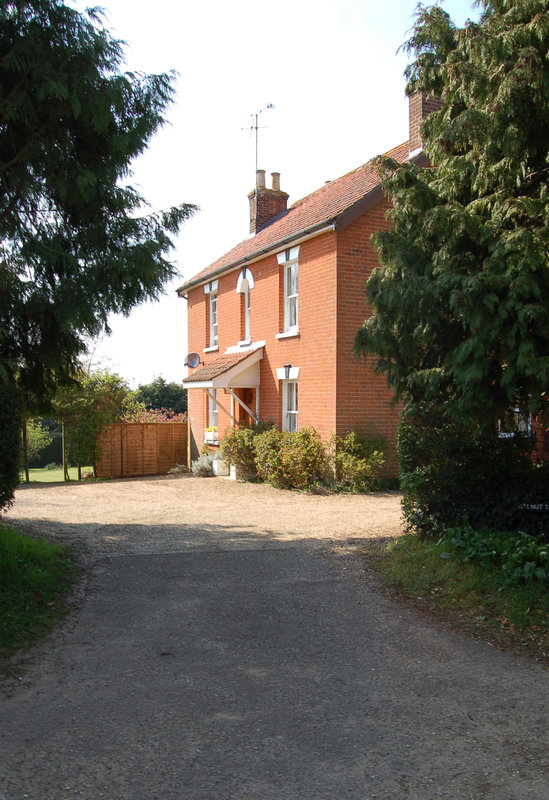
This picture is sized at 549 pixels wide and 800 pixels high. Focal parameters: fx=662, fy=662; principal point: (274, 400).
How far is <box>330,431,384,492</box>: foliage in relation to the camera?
14219 mm

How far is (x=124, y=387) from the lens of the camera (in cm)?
2106

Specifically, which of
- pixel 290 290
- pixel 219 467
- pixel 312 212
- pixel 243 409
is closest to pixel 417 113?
pixel 312 212

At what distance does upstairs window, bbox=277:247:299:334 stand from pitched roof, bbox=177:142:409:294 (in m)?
0.41

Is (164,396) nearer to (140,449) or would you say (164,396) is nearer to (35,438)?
(35,438)

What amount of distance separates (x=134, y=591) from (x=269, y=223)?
1632cm

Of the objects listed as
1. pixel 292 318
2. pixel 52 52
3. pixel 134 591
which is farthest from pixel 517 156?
pixel 292 318

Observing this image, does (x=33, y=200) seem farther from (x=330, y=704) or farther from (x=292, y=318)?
(x=292, y=318)

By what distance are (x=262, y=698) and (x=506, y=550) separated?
3282mm

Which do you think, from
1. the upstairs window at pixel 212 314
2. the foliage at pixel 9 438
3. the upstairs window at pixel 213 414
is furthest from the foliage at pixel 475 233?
the upstairs window at pixel 212 314

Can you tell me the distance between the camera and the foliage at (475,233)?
5961 millimetres

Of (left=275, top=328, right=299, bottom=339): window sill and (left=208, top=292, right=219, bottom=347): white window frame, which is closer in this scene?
(left=275, top=328, right=299, bottom=339): window sill

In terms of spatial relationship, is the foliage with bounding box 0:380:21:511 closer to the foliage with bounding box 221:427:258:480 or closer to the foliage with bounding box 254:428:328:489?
the foliage with bounding box 254:428:328:489

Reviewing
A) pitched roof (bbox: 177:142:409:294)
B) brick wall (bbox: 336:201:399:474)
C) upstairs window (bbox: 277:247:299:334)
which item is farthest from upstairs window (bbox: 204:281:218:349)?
brick wall (bbox: 336:201:399:474)

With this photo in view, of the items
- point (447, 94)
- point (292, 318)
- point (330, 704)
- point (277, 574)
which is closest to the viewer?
point (330, 704)
